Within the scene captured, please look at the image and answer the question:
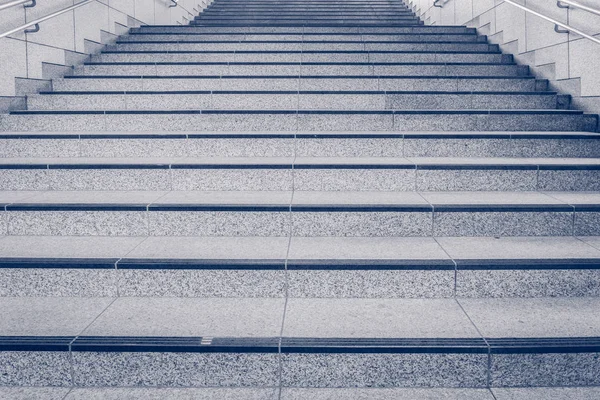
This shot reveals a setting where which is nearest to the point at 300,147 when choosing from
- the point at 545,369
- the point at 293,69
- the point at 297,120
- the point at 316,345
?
the point at 297,120

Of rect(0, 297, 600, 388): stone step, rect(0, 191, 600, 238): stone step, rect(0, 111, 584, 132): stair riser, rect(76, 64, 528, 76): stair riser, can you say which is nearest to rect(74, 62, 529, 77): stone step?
rect(76, 64, 528, 76): stair riser

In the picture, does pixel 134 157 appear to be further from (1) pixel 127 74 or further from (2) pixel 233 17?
(2) pixel 233 17

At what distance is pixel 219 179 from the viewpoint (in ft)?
9.18

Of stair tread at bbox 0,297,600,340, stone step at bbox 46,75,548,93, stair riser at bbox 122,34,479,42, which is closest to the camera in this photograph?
stair tread at bbox 0,297,600,340

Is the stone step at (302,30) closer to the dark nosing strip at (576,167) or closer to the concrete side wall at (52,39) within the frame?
the concrete side wall at (52,39)

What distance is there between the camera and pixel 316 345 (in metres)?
1.64

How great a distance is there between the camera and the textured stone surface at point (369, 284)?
2.00 meters

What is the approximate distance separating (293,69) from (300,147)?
1.48 metres

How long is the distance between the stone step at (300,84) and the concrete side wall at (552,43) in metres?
0.23

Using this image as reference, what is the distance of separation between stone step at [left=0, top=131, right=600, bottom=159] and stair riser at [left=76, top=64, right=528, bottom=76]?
139cm

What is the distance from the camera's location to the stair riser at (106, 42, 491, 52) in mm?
4977

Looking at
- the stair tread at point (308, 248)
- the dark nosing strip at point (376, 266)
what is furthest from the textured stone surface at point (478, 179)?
the dark nosing strip at point (376, 266)

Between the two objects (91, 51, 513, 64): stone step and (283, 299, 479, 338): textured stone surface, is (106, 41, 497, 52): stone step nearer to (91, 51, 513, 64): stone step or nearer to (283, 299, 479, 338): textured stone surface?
(91, 51, 513, 64): stone step

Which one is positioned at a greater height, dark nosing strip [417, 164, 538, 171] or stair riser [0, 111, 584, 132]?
stair riser [0, 111, 584, 132]
